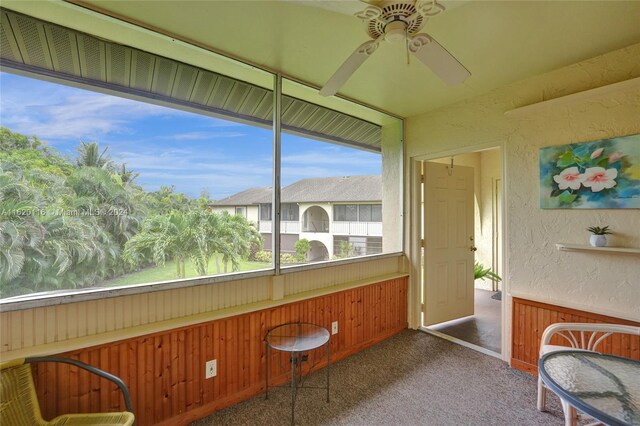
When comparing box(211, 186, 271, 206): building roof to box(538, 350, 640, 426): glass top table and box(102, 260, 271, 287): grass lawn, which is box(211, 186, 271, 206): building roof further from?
box(538, 350, 640, 426): glass top table

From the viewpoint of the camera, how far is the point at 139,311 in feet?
5.57

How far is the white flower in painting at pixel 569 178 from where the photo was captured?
82.3 inches

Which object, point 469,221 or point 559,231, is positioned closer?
point 559,231

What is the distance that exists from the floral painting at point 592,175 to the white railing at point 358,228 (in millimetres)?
1685

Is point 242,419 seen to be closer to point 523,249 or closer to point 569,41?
point 523,249

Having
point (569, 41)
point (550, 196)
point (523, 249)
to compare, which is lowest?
point (523, 249)

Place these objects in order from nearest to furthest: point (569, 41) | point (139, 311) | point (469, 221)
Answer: point (139, 311)
point (569, 41)
point (469, 221)

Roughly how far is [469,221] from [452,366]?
72.9 inches

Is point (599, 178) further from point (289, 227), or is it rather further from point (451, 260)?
point (289, 227)

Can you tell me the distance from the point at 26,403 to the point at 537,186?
3487mm

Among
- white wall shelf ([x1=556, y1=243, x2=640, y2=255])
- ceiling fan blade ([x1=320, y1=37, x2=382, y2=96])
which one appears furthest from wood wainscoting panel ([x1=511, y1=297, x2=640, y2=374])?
ceiling fan blade ([x1=320, y1=37, x2=382, y2=96])

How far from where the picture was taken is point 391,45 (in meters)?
1.90

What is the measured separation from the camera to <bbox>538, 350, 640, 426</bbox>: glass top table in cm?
109

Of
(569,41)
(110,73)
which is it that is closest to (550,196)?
(569,41)
